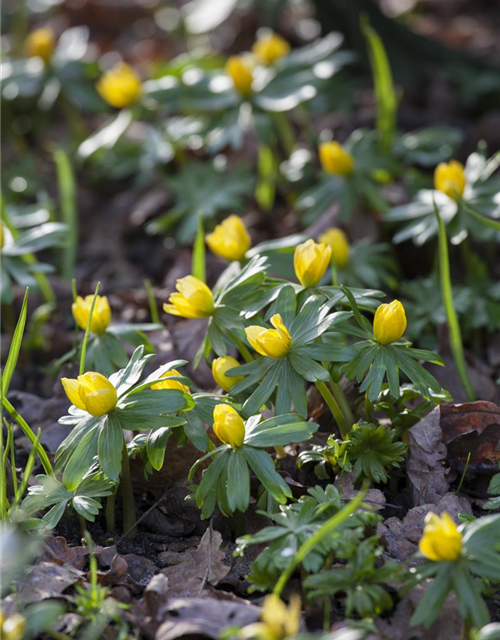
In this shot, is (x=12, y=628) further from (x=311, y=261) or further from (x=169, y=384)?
(x=311, y=261)

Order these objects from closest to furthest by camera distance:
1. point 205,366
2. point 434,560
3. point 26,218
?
point 434,560, point 205,366, point 26,218

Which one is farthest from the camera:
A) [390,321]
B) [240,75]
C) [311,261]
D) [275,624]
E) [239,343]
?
[240,75]

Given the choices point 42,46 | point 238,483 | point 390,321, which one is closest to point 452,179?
point 390,321

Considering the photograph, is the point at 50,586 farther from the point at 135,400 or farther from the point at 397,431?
the point at 397,431

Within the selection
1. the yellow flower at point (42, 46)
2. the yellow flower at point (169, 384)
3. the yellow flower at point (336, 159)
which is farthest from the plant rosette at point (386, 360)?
the yellow flower at point (42, 46)

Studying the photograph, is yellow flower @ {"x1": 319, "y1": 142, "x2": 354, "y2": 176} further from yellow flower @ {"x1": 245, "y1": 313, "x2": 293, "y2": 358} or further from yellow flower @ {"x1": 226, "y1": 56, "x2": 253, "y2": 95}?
yellow flower @ {"x1": 245, "y1": 313, "x2": 293, "y2": 358}

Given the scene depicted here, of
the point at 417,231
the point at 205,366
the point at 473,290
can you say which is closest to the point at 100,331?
the point at 205,366
